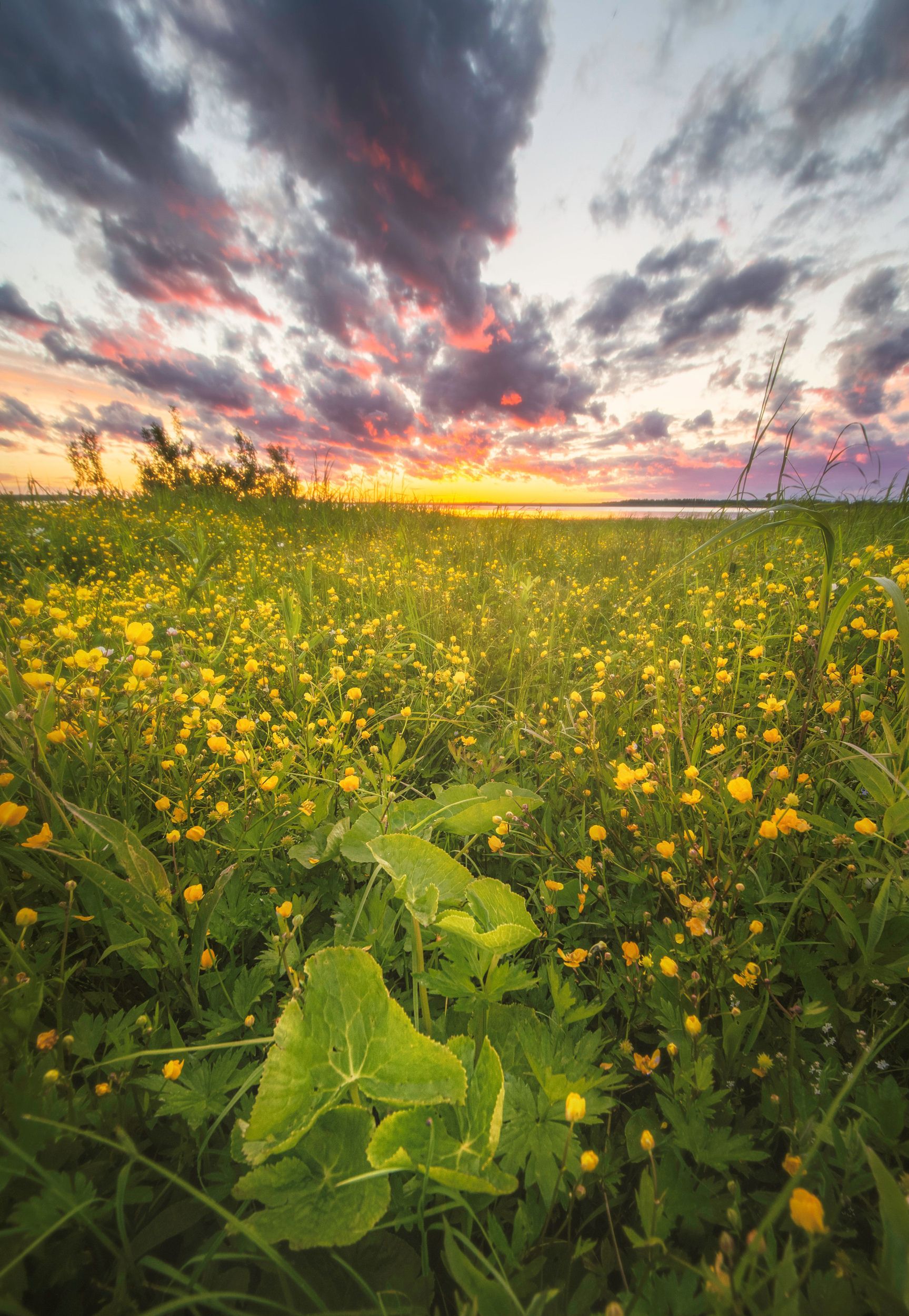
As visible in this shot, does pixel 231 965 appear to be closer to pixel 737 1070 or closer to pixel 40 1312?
pixel 40 1312

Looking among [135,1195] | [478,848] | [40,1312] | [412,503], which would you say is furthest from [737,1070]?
[412,503]

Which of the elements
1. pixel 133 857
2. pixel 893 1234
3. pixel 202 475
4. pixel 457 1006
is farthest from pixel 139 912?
pixel 202 475

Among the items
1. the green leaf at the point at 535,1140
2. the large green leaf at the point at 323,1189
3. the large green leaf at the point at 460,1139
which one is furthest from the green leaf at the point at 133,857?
the green leaf at the point at 535,1140

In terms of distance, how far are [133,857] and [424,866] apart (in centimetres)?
75

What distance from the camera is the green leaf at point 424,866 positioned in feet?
4.09

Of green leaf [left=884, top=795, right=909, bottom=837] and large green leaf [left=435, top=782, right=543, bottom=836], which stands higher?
green leaf [left=884, top=795, right=909, bottom=837]

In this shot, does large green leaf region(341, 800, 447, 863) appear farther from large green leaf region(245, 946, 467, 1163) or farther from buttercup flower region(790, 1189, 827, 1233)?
buttercup flower region(790, 1189, 827, 1233)

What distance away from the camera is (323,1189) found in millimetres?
805

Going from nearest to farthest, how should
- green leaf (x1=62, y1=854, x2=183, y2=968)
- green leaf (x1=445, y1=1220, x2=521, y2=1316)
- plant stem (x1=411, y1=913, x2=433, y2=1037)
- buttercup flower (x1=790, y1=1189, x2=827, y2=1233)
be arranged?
buttercup flower (x1=790, y1=1189, x2=827, y2=1233) < green leaf (x1=445, y1=1220, x2=521, y2=1316) < plant stem (x1=411, y1=913, x2=433, y2=1037) < green leaf (x1=62, y1=854, x2=183, y2=968)

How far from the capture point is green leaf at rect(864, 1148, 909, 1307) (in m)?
0.60

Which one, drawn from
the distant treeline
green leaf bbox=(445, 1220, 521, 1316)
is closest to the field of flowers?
green leaf bbox=(445, 1220, 521, 1316)

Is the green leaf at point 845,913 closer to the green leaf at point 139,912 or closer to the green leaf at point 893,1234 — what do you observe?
the green leaf at point 893,1234

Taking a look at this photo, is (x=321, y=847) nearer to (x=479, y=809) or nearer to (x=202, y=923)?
(x=202, y=923)

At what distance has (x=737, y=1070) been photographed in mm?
1038
